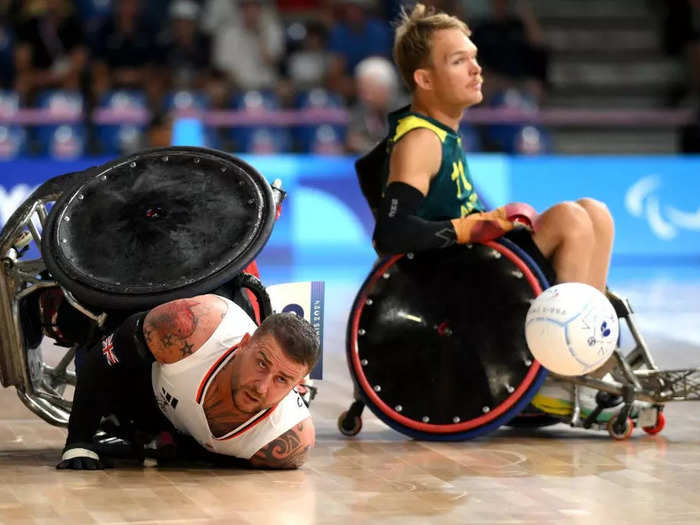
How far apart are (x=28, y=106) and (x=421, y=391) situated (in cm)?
1054

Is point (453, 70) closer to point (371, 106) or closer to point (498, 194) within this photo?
point (371, 106)

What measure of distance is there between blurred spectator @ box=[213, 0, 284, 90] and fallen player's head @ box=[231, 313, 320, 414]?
38.1ft

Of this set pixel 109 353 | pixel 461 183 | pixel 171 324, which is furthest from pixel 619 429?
pixel 109 353

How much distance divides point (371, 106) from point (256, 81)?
3.09 metres

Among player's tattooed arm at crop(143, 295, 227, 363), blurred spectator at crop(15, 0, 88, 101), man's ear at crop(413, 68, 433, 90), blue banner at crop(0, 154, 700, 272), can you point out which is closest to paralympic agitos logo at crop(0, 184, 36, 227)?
blue banner at crop(0, 154, 700, 272)

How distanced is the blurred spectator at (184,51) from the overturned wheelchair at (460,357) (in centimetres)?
987

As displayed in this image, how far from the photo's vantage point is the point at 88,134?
48.5ft

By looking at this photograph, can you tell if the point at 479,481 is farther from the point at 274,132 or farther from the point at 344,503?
the point at 274,132

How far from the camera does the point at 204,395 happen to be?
493cm

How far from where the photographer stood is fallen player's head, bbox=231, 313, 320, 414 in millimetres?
4723

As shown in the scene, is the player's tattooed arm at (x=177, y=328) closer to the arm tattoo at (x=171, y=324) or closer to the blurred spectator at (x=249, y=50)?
the arm tattoo at (x=171, y=324)

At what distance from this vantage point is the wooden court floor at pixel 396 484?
171 inches

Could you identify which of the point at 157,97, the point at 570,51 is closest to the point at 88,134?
the point at 157,97

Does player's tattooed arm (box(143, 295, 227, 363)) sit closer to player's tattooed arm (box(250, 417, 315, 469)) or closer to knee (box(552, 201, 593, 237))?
player's tattooed arm (box(250, 417, 315, 469))
